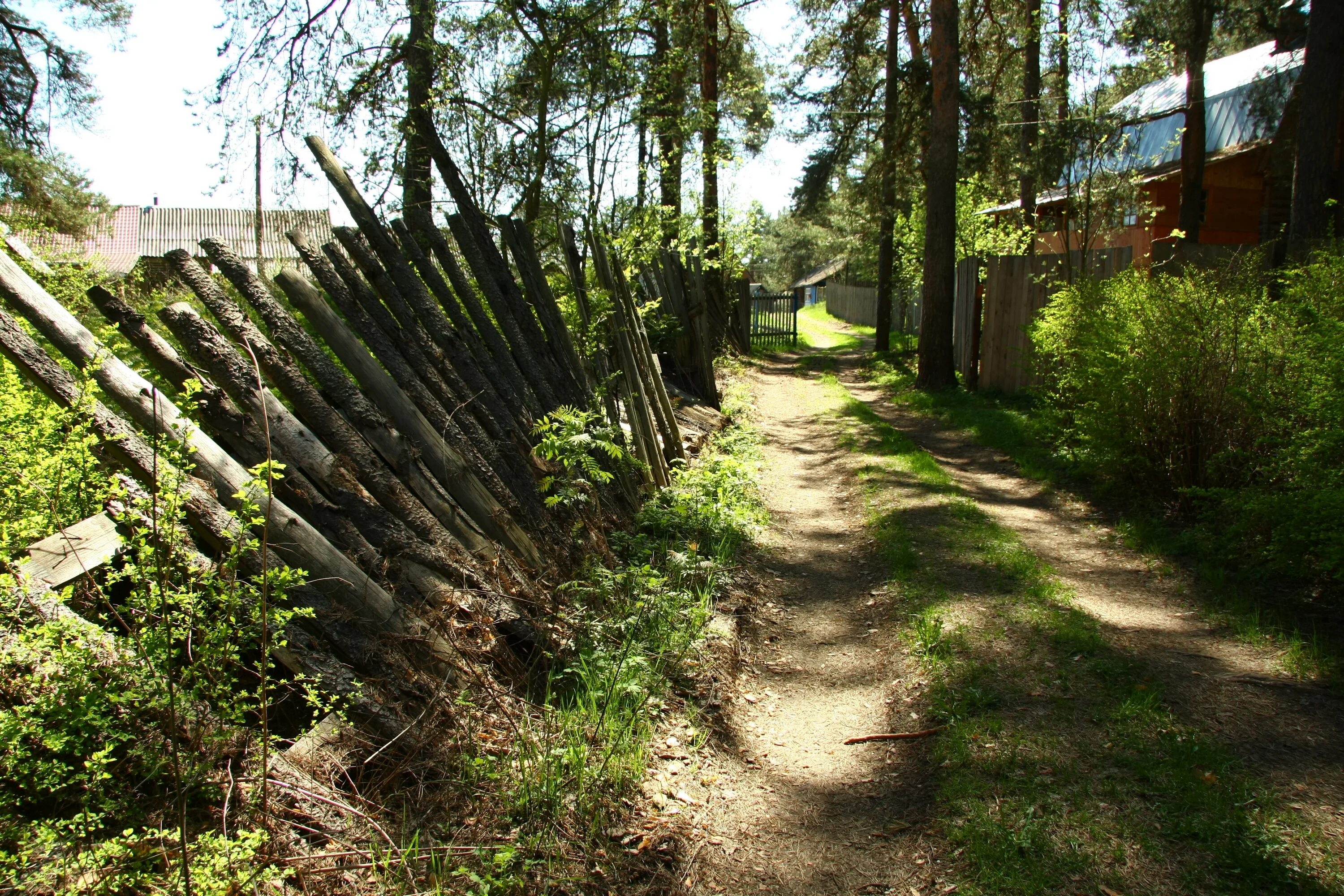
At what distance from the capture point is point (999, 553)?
5.46 m

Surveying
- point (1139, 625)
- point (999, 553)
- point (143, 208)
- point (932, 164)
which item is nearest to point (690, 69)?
point (932, 164)

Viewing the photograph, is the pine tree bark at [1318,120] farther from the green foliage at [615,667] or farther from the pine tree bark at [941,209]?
the green foliage at [615,667]

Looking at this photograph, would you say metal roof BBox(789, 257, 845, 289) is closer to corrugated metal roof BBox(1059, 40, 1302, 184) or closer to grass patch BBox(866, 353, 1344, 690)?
corrugated metal roof BBox(1059, 40, 1302, 184)

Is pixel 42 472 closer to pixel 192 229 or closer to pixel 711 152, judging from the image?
pixel 711 152

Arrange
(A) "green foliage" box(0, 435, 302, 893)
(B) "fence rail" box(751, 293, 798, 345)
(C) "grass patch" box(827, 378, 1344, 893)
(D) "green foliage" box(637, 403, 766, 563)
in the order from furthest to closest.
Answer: (B) "fence rail" box(751, 293, 798, 345)
(D) "green foliage" box(637, 403, 766, 563)
(C) "grass patch" box(827, 378, 1344, 893)
(A) "green foliage" box(0, 435, 302, 893)

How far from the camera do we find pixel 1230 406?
5.48 m

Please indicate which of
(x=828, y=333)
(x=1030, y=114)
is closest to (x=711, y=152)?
(x=1030, y=114)

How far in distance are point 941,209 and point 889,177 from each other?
27.4 feet

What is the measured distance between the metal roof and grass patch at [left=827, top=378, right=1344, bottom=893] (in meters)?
56.1

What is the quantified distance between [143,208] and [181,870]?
139 feet

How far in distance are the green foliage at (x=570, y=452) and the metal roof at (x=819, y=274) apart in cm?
5572

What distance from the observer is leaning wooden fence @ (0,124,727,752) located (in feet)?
8.36

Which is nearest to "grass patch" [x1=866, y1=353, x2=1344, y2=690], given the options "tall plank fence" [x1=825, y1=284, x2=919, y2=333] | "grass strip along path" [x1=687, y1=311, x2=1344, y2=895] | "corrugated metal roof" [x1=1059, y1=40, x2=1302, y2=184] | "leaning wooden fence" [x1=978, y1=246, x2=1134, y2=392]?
"grass strip along path" [x1=687, y1=311, x2=1344, y2=895]

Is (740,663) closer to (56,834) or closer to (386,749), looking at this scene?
(386,749)
